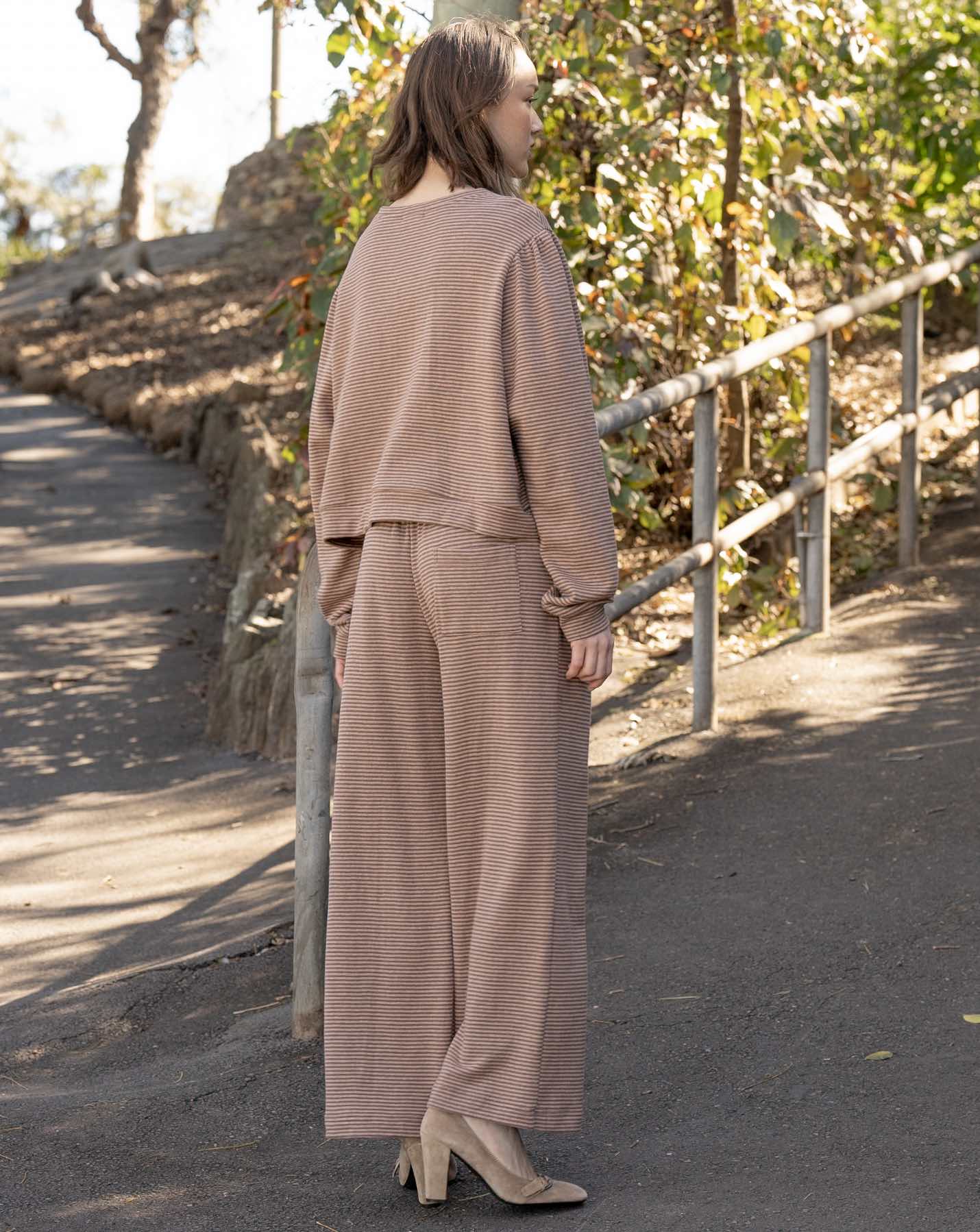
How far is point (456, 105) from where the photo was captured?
266 cm

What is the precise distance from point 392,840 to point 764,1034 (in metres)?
1.06

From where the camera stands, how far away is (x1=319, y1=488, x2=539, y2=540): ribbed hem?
2.68 m

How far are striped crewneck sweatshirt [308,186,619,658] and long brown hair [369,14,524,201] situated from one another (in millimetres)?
50

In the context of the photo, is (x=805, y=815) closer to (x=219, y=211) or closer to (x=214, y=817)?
(x=214, y=817)

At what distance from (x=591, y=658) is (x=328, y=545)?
53cm

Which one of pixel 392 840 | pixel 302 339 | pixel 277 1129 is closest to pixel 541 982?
pixel 392 840

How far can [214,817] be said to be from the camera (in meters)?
6.43

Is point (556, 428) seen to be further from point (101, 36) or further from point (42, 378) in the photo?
point (101, 36)

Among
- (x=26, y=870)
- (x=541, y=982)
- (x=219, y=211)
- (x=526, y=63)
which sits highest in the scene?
(x=219, y=211)

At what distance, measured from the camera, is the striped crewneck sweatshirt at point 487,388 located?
2646 millimetres

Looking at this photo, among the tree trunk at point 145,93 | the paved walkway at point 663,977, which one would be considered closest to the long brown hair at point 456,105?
the paved walkway at point 663,977

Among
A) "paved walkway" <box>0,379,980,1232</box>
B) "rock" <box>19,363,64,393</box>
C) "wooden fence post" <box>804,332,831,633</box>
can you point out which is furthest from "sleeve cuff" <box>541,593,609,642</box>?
"rock" <box>19,363,64,393</box>

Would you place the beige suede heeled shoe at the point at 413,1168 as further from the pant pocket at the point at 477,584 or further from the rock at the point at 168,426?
the rock at the point at 168,426

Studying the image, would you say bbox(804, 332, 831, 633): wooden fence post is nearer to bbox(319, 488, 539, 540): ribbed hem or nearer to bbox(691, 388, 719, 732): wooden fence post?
bbox(691, 388, 719, 732): wooden fence post
